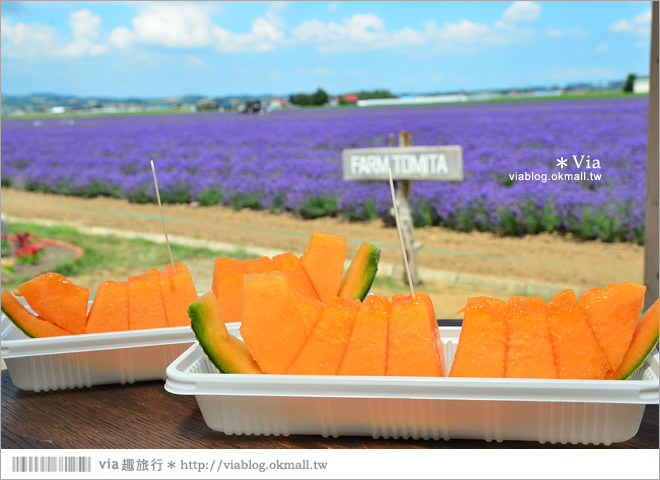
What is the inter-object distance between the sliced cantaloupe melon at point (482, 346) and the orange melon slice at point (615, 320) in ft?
0.43

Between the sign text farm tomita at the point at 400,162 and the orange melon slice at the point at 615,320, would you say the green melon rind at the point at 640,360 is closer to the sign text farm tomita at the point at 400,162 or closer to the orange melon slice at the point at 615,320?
the orange melon slice at the point at 615,320

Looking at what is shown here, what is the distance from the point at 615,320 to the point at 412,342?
0.94 ft

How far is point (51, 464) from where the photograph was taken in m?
0.96

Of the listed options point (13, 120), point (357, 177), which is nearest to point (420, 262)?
point (357, 177)

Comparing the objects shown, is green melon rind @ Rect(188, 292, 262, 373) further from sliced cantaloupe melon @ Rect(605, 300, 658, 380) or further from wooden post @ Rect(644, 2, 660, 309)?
wooden post @ Rect(644, 2, 660, 309)

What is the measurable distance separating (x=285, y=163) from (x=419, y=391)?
1065 cm

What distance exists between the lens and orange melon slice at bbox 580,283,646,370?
3.18 ft

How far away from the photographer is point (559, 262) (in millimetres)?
6133

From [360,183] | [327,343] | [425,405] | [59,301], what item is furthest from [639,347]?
[360,183]

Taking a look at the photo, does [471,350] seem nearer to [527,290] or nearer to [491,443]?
[491,443]

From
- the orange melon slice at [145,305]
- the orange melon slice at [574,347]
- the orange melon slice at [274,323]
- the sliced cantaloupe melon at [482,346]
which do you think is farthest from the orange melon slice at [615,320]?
the orange melon slice at [145,305]

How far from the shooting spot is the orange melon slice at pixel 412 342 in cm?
98

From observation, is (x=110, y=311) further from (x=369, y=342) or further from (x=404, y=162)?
(x=404, y=162)

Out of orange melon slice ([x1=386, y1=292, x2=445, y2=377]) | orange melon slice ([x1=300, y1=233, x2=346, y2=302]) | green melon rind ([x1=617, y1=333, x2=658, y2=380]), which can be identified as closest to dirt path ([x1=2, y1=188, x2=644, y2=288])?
orange melon slice ([x1=300, y1=233, x2=346, y2=302])
